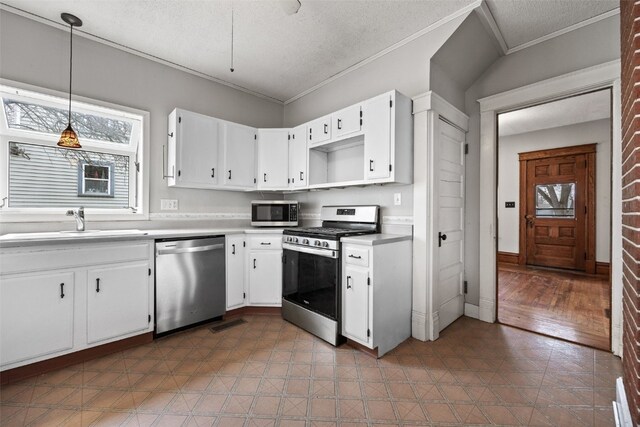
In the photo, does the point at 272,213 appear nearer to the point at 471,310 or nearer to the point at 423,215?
the point at 423,215

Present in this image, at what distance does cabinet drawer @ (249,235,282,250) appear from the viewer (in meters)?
3.07

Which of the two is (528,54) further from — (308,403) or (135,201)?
(135,201)

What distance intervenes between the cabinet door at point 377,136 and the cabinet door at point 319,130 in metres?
0.48

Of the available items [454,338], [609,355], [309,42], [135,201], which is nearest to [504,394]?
[454,338]

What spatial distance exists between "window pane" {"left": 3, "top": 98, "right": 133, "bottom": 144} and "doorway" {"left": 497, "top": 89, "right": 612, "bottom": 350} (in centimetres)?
472

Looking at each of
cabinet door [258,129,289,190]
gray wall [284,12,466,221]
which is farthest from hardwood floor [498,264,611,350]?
cabinet door [258,129,289,190]

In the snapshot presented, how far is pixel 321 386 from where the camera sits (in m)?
1.85

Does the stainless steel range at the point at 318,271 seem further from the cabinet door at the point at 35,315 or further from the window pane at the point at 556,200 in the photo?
the window pane at the point at 556,200

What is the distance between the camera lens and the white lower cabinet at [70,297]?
1863 mm

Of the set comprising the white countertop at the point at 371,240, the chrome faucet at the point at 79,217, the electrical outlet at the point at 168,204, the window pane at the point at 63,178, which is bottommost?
the white countertop at the point at 371,240

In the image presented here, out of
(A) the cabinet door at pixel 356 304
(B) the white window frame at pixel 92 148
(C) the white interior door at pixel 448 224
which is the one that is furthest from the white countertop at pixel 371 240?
(B) the white window frame at pixel 92 148

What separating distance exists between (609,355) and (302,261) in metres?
2.59

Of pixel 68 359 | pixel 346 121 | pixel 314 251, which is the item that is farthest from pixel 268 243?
pixel 68 359

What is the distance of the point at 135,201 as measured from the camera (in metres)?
2.99
